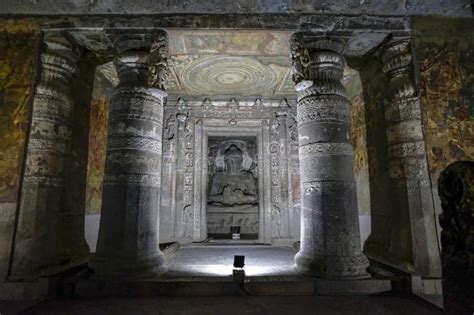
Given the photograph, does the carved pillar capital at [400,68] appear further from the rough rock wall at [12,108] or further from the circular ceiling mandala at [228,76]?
the rough rock wall at [12,108]

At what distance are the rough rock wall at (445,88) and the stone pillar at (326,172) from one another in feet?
4.12

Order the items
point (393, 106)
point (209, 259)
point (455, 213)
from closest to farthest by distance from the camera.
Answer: point (455, 213) < point (393, 106) < point (209, 259)

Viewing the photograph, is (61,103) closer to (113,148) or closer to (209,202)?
(113,148)

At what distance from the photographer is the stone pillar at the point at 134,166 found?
3.81m

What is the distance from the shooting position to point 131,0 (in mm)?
4395

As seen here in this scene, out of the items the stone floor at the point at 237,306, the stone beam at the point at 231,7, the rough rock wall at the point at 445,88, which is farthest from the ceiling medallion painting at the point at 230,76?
the stone floor at the point at 237,306

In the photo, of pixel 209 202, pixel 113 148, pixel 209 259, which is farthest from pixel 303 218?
pixel 209 202

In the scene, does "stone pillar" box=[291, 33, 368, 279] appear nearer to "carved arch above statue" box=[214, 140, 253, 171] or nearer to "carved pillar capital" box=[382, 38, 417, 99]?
"carved pillar capital" box=[382, 38, 417, 99]

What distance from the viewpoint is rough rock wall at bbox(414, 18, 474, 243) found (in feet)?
13.6

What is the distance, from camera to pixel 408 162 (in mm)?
4227

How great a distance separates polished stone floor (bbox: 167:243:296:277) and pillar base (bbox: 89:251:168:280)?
331 millimetres

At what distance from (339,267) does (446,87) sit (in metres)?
3.18

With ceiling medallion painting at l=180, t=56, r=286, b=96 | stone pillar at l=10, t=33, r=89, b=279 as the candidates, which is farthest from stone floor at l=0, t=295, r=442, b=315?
ceiling medallion painting at l=180, t=56, r=286, b=96

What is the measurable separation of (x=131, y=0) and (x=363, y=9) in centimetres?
363
